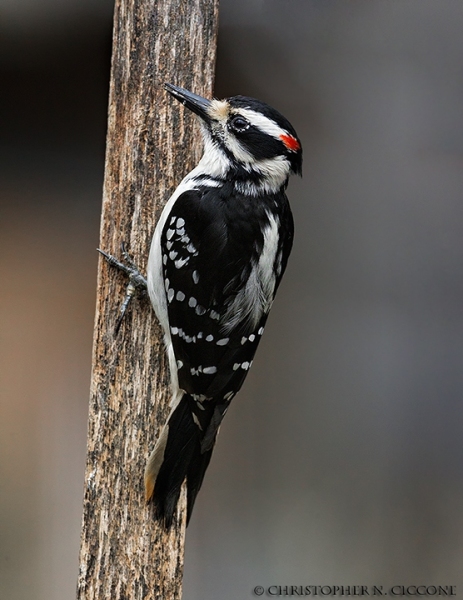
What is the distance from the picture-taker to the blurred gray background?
2299 mm

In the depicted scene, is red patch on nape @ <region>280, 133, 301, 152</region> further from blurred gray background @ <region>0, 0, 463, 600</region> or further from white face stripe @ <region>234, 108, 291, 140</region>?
blurred gray background @ <region>0, 0, 463, 600</region>

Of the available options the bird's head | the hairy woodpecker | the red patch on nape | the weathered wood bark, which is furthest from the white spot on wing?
the red patch on nape

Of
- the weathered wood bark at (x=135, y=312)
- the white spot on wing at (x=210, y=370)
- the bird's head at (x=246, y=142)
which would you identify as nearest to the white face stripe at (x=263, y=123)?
the bird's head at (x=246, y=142)

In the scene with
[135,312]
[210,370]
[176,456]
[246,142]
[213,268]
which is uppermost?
[246,142]

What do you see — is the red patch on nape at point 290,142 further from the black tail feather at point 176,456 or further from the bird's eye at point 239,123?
the black tail feather at point 176,456

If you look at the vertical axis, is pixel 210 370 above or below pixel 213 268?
below

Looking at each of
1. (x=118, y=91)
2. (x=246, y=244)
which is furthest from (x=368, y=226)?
(x=118, y=91)

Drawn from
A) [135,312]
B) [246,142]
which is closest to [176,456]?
[135,312]

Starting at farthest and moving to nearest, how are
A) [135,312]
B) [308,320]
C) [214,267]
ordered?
[308,320], [135,312], [214,267]

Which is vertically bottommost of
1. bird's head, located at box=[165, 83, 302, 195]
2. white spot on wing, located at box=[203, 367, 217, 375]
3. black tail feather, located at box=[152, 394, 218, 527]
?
black tail feather, located at box=[152, 394, 218, 527]

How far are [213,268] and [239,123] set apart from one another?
395mm

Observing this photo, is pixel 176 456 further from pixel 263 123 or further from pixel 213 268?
pixel 263 123

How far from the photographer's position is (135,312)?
71.1 inches

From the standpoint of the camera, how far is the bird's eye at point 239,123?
5.75 feet
